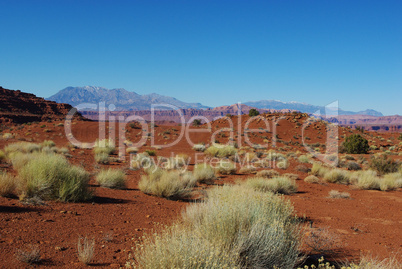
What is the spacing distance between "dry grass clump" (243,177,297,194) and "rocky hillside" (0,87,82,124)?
53.4 metres

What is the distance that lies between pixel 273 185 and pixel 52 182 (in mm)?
7188

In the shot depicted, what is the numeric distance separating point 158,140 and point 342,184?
22095mm

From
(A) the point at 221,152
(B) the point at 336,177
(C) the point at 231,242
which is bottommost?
(B) the point at 336,177

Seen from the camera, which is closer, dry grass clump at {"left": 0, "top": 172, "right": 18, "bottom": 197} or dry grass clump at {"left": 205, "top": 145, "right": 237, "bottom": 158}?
dry grass clump at {"left": 0, "top": 172, "right": 18, "bottom": 197}

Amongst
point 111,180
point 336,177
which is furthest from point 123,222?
point 336,177

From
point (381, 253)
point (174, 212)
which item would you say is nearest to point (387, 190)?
point (381, 253)

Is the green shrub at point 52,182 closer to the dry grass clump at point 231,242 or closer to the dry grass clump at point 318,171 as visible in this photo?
the dry grass clump at point 231,242

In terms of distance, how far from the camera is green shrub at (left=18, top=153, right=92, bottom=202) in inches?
258

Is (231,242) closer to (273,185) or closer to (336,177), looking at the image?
(273,185)

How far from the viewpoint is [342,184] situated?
46.4 feet

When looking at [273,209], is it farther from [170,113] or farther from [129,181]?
[170,113]

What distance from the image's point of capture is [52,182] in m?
6.81

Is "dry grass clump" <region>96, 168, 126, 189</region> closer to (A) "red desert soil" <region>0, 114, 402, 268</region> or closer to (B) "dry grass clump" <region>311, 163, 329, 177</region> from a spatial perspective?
(A) "red desert soil" <region>0, 114, 402, 268</region>

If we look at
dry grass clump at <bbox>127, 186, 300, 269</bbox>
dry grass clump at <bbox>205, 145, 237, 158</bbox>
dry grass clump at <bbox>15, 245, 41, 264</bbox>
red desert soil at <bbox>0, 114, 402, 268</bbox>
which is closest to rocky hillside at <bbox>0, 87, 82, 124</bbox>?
dry grass clump at <bbox>205, 145, 237, 158</bbox>
